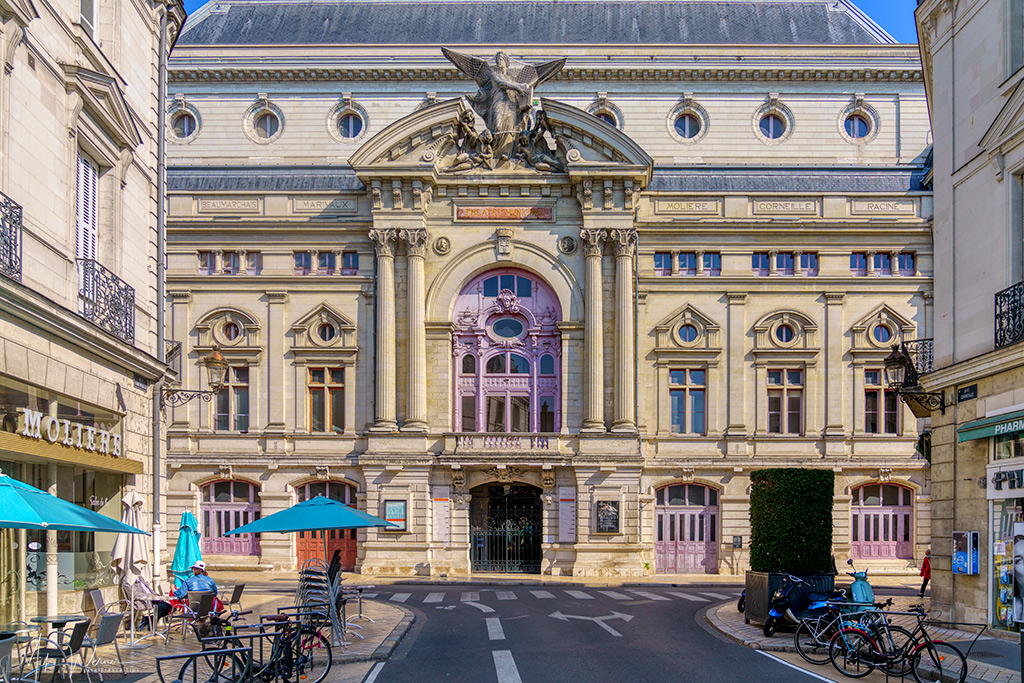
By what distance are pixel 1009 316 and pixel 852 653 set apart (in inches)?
286

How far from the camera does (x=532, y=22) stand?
50625mm

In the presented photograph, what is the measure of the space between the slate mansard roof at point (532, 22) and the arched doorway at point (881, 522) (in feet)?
67.2

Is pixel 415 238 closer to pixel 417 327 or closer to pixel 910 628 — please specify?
pixel 417 327

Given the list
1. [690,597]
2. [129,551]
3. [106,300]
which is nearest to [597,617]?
[690,597]

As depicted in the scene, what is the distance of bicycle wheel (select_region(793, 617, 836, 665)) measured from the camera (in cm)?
1677

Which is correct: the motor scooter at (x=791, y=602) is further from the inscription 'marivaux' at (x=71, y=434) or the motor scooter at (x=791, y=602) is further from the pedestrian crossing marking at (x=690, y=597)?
the inscription 'marivaux' at (x=71, y=434)

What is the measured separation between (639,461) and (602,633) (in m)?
16.7

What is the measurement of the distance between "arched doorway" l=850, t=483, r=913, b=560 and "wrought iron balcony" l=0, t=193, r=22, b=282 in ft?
98.3

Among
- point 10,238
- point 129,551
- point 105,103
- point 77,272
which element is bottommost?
point 129,551

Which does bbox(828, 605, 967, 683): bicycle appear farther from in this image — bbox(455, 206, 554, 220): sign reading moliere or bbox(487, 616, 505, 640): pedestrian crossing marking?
bbox(455, 206, 554, 220): sign reading moliere

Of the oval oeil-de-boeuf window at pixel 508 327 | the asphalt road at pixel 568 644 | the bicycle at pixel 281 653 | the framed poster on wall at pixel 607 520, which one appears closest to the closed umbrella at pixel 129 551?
the bicycle at pixel 281 653

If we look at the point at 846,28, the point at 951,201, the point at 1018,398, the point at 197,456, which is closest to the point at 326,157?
the point at 197,456

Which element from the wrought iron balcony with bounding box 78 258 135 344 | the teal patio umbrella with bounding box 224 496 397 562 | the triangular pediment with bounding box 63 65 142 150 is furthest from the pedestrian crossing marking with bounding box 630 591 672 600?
the triangular pediment with bounding box 63 65 142 150

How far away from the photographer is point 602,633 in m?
20.3
